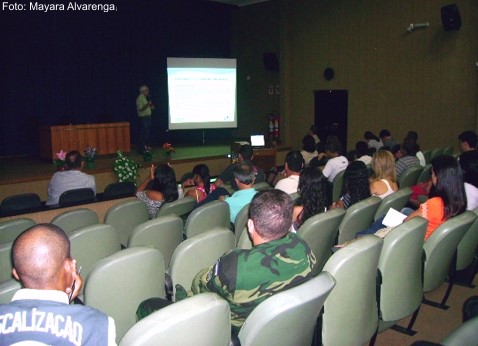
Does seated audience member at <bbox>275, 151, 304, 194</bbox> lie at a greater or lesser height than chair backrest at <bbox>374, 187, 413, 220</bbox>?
greater

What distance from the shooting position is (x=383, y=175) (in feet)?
13.4

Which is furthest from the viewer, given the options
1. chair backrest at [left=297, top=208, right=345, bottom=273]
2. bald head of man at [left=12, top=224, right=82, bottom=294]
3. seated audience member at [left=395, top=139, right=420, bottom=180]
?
seated audience member at [left=395, top=139, right=420, bottom=180]

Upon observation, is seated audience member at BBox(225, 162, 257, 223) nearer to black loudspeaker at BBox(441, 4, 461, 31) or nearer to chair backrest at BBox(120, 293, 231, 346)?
chair backrest at BBox(120, 293, 231, 346)

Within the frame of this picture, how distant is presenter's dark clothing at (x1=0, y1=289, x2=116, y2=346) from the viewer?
1345mm

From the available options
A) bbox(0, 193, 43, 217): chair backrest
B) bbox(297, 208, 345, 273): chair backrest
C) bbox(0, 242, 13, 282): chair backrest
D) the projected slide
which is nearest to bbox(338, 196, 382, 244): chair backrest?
bbox(297, 208, 345, 273): chair backrest

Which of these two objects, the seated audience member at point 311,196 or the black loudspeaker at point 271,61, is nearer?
the seated audience member at point 311,196

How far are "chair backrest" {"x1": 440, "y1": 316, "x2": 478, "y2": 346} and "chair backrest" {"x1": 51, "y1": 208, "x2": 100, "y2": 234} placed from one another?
2.77 m

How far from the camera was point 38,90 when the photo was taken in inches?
436

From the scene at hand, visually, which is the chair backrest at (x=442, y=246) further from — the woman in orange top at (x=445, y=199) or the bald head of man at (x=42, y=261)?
the bald head of man at (x=42, y=261)

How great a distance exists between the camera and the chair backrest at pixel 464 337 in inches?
50.5

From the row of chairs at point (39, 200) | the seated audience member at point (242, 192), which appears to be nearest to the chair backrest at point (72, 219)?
the row of chairs at point (39, 200)

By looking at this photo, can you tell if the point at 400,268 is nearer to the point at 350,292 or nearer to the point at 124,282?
the point at 350,292

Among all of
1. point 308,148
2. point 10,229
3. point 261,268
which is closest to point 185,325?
point 261,268

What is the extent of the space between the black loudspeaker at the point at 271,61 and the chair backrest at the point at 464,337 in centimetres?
1179
